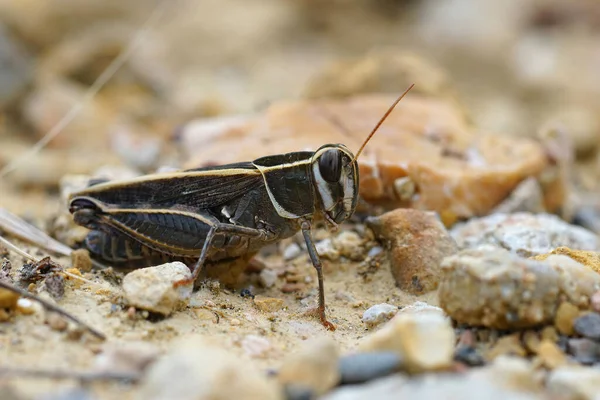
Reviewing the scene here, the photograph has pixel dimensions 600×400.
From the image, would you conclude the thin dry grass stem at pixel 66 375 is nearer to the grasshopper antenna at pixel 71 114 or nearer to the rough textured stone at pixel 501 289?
the rough textured stone at pixel 501 289

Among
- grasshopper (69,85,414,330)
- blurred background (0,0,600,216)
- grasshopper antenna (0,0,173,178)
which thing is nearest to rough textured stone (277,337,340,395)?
grasshopper (69,85,414,330)

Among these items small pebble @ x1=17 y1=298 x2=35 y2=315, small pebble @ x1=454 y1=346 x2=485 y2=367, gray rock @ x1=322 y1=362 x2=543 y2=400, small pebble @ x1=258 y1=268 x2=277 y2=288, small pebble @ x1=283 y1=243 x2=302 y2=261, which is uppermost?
small pebble @ x1=17 y1=298 x2=35 y2=315

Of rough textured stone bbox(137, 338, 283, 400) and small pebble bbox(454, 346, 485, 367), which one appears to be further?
small pebble bbox(454, 346, 485, 367)

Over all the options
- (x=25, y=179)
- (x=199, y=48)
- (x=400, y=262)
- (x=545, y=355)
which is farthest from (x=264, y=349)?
(x=199, y=48)

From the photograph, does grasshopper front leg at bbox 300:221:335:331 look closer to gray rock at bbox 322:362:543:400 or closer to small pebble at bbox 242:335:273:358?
small pebble at bbox 242:335:273:358

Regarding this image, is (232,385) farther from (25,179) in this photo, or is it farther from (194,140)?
(25,179)

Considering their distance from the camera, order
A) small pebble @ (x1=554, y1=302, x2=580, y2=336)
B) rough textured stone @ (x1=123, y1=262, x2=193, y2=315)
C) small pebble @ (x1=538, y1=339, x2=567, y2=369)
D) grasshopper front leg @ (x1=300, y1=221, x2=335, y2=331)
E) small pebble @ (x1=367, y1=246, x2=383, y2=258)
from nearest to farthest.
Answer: small pebble @ (x1=538, y1=339, x2=567, y2=369) < small pebble @ (x1=554, y1=302, x2=580, y2=336) < rough textured stone @ (x1=123, y1=262, x2=193, y2=315) < grasshopper front leg @ (x1=300, y1=221, x2=335, y2=331) < small pebble @ (x1=367, y1=246, x2=383, y2=258)

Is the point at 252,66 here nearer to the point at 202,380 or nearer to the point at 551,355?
the point at 551,355
